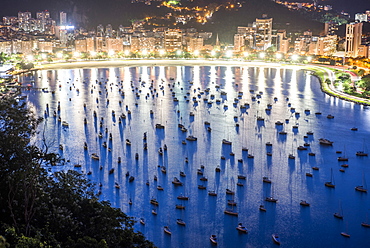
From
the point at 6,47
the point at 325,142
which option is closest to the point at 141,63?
the point at 6,47

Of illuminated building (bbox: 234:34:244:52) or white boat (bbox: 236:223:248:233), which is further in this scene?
illuminated building (bbox: 234:34:244:52)

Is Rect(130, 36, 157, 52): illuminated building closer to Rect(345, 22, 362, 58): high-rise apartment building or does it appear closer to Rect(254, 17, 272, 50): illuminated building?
Rect(254, 17, 272, 50): illuminated building

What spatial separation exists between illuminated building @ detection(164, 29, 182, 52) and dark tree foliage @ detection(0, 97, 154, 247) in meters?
43.6

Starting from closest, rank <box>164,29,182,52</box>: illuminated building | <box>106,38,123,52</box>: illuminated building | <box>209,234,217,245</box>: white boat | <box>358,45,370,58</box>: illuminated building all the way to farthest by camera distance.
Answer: <box>209,234,217,245</box>: white boat
<box>358,45,370,58</box>: illuminated building
<box>106,38,123,52</box>: illuminated building
<box>164,29,182,52</box>: illuminated building

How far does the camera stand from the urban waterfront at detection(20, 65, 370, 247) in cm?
1043

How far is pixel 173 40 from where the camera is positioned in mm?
50750

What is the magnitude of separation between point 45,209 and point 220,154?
8636 mm

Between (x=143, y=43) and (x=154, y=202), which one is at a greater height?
(x=143, y=43)

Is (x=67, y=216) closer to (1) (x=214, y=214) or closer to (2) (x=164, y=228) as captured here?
(2) (x=164, y=228)

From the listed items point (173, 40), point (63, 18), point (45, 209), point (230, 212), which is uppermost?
point (63, 18)

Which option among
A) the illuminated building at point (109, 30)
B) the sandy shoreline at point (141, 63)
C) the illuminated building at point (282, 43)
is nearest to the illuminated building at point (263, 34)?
the illuminated building at point (282, 43)

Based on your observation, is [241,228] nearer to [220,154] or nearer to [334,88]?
[220,154]

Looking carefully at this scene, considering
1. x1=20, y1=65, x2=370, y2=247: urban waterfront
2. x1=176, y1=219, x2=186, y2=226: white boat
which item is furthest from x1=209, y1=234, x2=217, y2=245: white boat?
x1=176, y1=219, x2=186, y2=226: white boat

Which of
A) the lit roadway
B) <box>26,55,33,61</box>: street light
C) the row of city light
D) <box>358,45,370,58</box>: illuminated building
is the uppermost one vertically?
<box>358,45,370,58</box>: illuminated building
